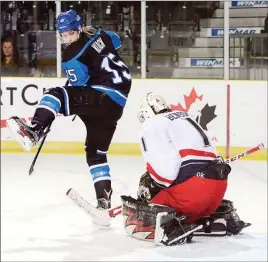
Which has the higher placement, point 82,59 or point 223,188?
point 82,59

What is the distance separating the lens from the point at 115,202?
3.92 feet

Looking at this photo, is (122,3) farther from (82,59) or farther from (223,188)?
(223,188)

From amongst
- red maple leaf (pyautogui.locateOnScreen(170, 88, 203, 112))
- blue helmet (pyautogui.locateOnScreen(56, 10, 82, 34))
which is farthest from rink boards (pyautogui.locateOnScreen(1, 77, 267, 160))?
blue helmet (pyautogui.locateOnScreen(56, 10, 82, 34))

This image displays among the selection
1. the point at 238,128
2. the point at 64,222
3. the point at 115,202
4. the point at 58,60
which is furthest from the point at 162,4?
the point at 238,128

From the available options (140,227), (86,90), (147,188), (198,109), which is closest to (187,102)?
(198,109)

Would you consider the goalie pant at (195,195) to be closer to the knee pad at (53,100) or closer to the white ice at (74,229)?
the white ice at (74,229)

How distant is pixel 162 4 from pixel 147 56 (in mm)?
107

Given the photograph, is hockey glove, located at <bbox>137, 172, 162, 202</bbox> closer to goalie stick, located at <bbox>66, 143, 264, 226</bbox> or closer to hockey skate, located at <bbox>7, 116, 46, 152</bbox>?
goalie stick, located at <bbox>66, 143, 264, 226</bbox>

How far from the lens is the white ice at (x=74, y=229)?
178 centimetres

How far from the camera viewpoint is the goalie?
1.17m

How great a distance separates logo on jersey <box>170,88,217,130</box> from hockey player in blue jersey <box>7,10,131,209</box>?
1.10ft

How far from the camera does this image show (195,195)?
142 cm

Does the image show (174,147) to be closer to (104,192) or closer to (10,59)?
(104,192)

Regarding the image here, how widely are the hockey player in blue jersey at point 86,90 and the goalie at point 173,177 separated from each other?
13 cm
